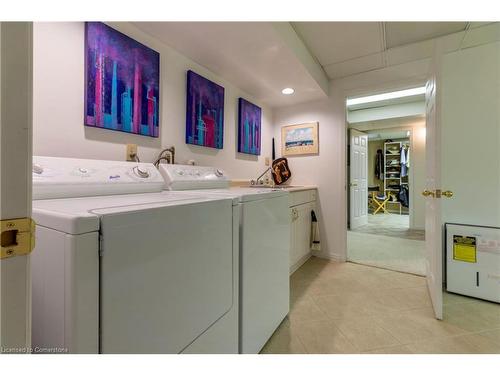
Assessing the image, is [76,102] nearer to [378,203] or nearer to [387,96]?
[387,96]

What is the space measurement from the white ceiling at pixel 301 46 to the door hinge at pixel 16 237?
4.88ft

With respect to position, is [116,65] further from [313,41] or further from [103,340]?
[313,41]

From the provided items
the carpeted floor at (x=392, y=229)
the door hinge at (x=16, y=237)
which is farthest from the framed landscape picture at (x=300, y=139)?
the door hinge at (x=16, y=237)

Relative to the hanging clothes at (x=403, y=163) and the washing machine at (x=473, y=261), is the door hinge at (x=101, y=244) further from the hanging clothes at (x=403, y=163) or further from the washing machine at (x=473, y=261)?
the hanging clothes at (x=403, y=163)

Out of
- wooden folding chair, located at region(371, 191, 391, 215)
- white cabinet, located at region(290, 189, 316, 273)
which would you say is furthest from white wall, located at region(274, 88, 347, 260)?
wooden folding chair, located at region(371, 191, 391, 215)

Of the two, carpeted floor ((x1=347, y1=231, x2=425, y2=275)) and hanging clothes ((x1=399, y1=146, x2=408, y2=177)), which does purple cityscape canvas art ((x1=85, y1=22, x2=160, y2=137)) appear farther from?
hanging clothes ((x1=399, y1=146, x2=408, y2=177))

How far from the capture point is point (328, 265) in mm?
2688

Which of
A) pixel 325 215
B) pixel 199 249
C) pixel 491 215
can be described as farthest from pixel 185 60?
pixel 491 215

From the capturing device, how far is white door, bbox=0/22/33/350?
0.42 meters

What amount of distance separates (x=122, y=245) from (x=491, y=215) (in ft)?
9.22

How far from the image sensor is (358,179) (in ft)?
15.7

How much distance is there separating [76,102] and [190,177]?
29.8 inches

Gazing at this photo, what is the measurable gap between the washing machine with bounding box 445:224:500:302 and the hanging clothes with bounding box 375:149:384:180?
5.77m

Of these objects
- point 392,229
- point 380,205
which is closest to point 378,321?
point 392,229
